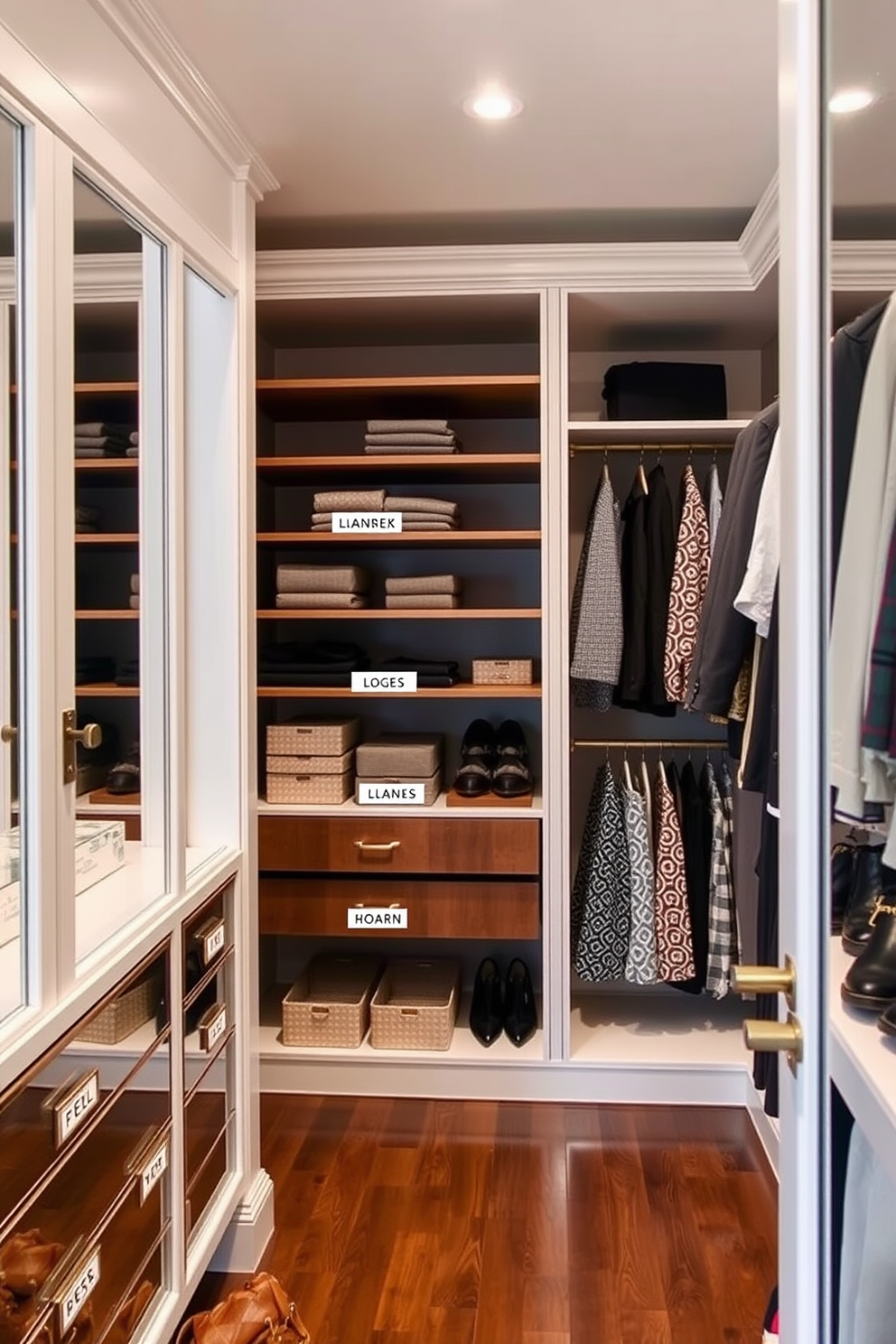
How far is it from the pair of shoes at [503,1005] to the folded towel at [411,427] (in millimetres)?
1601

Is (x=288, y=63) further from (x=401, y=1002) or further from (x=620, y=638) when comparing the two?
(x=401, y=1002)

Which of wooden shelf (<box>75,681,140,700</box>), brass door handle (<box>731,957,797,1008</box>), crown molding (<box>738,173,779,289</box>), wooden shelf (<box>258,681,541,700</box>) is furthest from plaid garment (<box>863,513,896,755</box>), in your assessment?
wooden shelf (<box>258,681,541,700</box>)

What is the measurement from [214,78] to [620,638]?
1651 mm

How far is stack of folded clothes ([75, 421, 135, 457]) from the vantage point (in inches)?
58.0

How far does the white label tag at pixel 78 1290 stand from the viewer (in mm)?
1319

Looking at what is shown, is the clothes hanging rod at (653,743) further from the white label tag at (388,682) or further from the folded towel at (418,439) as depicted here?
the folded towel at (418,439)

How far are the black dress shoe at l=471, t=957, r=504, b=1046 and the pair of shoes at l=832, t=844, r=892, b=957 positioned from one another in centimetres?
208

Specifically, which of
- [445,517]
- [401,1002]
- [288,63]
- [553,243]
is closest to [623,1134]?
[401,1002]

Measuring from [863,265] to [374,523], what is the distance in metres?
2.09

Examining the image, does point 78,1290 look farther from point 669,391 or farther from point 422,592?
point 669,391

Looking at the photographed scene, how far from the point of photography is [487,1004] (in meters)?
2.99

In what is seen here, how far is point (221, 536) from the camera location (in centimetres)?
208

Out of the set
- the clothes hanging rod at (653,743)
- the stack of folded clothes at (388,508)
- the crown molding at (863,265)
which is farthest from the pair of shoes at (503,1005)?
the crown molding at (863,265)

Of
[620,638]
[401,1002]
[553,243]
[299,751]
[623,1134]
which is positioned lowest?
[623,1134]
